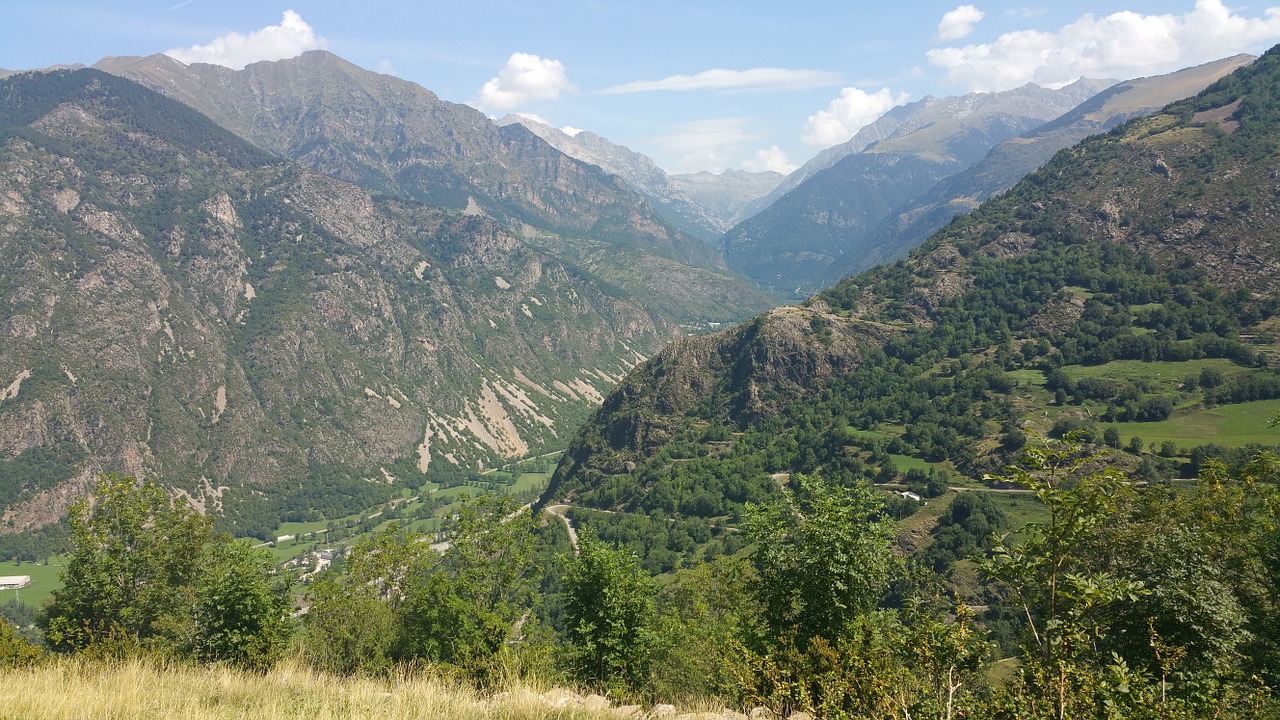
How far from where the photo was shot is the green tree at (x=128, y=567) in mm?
43188

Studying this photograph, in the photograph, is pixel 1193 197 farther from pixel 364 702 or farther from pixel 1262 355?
pixel 364 702

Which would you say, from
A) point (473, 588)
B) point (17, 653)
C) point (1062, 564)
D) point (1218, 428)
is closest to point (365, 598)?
point (473, 588)

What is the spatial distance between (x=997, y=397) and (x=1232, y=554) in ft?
444

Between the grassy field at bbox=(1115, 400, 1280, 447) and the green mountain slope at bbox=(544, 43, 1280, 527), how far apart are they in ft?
4.79

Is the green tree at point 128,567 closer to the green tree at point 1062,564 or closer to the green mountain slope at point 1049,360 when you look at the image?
the green tree at point 1062,564

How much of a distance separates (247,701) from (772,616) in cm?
1827

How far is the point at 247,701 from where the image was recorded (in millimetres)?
17312

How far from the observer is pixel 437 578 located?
44.0 m

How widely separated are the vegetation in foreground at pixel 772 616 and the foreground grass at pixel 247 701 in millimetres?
205

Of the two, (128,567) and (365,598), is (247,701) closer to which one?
(365,598)

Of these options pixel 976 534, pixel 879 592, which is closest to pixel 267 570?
pixel 879 592

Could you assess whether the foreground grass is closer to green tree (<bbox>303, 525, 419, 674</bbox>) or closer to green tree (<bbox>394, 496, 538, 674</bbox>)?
green tree (<bbox>394, 496, 538, 674</bbox>)

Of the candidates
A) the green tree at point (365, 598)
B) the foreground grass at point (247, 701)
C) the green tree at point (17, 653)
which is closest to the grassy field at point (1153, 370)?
the green tree at point (365, 598)

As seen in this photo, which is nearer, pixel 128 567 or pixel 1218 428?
pixel 128 567
